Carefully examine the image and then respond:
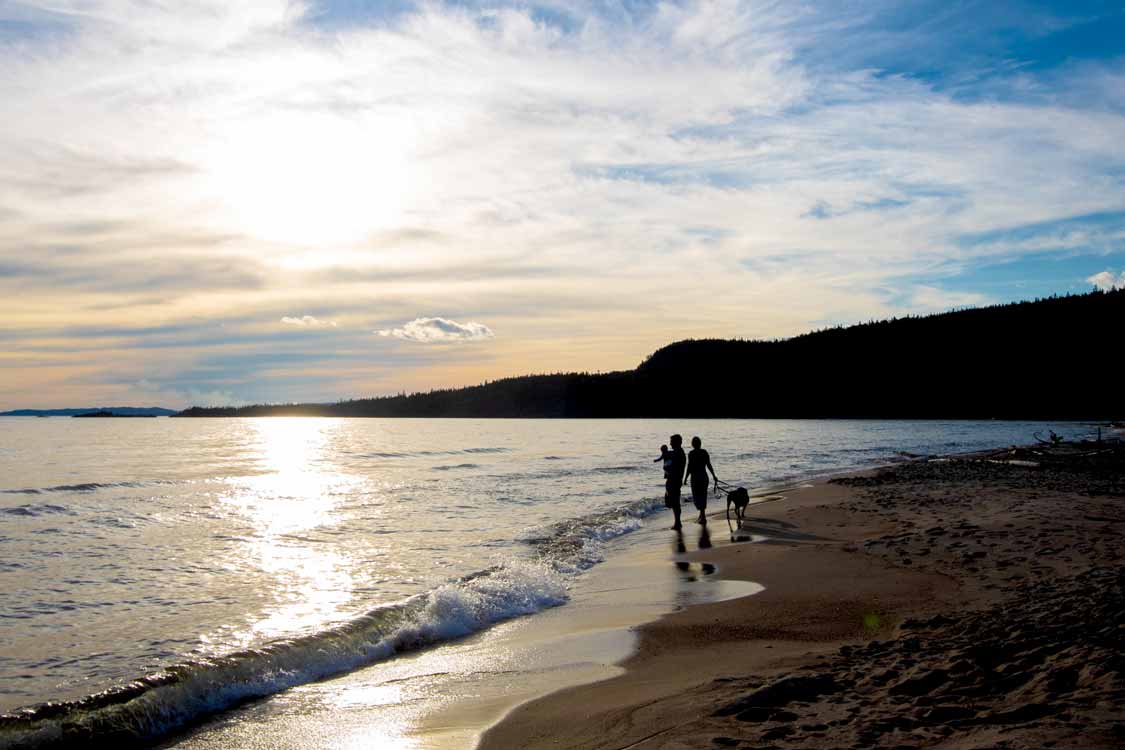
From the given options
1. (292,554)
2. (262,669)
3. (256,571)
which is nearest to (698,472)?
(292,554)

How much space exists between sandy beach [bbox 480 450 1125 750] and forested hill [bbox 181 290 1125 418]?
419 ft

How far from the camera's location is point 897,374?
6152 inches

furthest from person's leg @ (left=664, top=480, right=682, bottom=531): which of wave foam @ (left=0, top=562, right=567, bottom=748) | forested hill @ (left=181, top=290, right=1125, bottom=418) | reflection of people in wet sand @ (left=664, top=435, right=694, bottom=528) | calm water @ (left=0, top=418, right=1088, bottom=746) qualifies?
forested hill @ (left=181, top=290, right=1125, bottom=418)

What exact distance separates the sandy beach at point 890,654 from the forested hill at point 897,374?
128 metres

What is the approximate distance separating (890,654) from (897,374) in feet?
538

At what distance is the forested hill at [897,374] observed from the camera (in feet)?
435

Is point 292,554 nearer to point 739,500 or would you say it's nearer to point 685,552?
point 685,552

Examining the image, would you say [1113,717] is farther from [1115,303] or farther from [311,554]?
[1115,303]

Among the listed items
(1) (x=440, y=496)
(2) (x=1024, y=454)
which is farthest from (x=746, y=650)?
(2) (x=1024, y=454)

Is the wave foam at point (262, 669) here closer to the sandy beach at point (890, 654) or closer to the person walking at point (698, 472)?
the sandy beach at point (890, 654)

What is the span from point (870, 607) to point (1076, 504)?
30.7 feet

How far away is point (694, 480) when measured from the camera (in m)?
17.3

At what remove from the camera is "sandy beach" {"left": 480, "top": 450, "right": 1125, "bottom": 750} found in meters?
Answer: 4.46

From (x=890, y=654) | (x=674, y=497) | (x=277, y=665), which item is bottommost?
(x=277, y=665)
